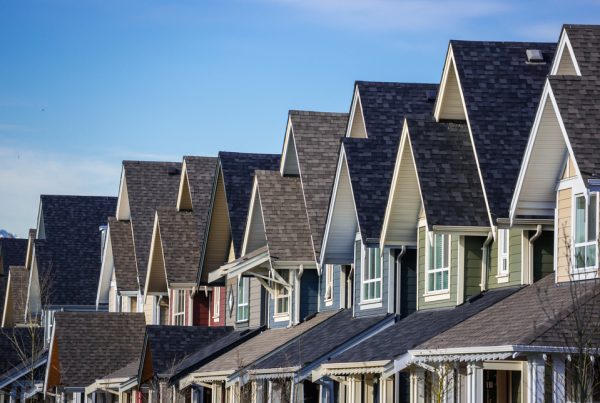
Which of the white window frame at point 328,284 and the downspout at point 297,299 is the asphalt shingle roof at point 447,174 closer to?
the white window frame at point 328,284

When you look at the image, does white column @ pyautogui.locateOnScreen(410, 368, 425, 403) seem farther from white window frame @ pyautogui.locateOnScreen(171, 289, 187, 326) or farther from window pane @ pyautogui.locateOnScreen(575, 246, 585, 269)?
white window frame @ pyautogui.locateOnScreen(171, 289, 187, 326)

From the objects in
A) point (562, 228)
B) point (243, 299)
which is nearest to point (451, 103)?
point (562, 228)

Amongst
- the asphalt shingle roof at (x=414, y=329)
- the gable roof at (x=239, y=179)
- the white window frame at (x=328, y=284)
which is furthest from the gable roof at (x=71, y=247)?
the asphalt shingle roof at (x=414, y=329)

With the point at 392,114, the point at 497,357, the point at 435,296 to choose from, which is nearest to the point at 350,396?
the point at 435,296

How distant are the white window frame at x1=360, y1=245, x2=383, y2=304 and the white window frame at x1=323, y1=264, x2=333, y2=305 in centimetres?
351

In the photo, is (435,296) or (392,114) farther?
(392,114)

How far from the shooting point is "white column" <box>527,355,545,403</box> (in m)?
21.8

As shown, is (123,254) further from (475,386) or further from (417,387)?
(475,386)

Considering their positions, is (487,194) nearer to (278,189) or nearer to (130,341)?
(278,189)

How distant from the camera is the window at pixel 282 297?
39625 mm

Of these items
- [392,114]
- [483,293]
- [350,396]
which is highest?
[392,114]

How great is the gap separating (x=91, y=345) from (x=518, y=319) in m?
31.5

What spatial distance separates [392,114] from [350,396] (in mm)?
6757

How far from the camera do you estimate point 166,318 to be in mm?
53562
